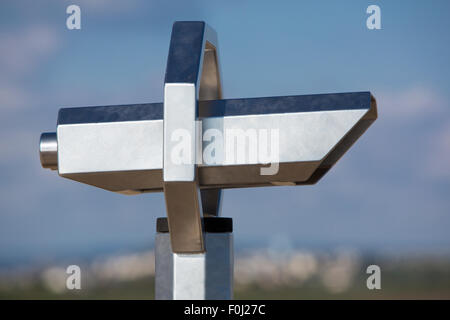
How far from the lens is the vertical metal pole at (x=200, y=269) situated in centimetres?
74

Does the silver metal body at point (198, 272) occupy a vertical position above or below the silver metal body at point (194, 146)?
below

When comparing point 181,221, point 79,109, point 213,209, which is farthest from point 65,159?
point 213,209

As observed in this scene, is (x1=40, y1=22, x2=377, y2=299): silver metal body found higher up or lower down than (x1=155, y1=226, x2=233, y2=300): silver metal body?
higher up

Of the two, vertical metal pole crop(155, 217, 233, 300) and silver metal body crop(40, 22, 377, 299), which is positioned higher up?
silver metal body crop(40, 22, 377, 299)

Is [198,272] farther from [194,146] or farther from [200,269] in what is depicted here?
[194,146]

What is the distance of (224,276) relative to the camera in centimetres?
76

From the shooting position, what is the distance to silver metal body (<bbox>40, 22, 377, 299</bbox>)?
71 centimetres

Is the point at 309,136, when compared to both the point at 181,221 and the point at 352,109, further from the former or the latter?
the point at 181,221

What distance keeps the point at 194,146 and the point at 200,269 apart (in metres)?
0.16

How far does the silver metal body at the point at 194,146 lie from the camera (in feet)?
2.33

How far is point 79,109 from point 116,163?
0.09 metres

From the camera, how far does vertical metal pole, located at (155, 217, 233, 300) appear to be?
0.74 m

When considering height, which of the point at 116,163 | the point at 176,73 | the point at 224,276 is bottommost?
the point at 224,276

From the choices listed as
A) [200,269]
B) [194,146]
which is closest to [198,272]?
[200,269]
